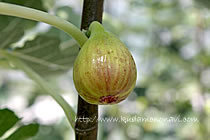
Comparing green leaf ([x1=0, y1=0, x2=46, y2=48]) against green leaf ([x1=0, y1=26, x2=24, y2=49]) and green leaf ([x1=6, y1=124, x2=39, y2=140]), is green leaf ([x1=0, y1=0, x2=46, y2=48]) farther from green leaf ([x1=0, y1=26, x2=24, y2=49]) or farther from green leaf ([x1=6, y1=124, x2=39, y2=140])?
green leaf ([x1=6, y1=124, x2=39, y2=140])

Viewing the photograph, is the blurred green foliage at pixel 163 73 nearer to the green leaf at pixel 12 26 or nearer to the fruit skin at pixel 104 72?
the green leaf at pixel 12 26

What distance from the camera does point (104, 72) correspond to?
1.83 ft

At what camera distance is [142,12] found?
3.54 m

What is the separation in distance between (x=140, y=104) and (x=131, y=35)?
1031 millimetres

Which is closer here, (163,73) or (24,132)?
(24,132)

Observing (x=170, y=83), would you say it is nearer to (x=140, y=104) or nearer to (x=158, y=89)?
(x=158, y=89)

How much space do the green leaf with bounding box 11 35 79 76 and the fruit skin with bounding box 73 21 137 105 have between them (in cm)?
43

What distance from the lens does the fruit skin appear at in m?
0.56

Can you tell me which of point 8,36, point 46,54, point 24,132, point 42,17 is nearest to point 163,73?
point 46,54

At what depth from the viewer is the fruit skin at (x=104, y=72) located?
56 centimetres

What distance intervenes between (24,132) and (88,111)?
22cm

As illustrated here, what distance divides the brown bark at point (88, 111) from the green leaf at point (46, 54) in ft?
1.10

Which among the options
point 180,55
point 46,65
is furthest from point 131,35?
point 46,65

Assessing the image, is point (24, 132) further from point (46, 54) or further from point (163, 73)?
point (163, 73)
